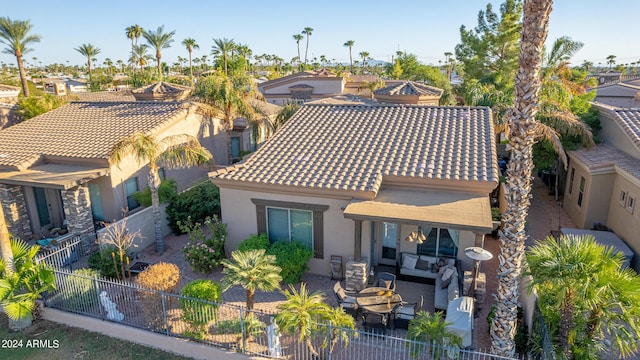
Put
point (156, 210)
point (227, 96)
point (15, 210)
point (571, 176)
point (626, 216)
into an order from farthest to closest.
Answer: point (227, 96) → point (571, 176) → point (15, 210) → point (156, 210) → point (626, 216)

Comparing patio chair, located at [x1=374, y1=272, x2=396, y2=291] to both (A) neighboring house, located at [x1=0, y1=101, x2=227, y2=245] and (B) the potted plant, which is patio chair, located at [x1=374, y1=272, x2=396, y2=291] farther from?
(A) neighboring house, located at [x1=0, y1=101, x2=227, y2=245]

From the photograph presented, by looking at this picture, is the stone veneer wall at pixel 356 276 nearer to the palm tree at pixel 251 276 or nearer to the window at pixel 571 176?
the palm tree at pixel 251 276

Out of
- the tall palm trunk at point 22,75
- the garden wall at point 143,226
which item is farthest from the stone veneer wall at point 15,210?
the tall palm trunk at point 22,75

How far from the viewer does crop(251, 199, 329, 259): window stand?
49.4 feet

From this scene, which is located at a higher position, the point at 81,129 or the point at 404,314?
the point at 81,129

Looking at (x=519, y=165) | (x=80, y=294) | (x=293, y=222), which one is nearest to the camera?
(x=519, y=165)

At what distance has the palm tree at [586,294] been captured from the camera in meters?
8.83

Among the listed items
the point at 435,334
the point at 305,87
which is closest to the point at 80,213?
the point at 435,334

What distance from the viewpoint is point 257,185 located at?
15297mm

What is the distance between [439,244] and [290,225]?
5.68 metres

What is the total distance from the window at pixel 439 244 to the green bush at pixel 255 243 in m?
5.88

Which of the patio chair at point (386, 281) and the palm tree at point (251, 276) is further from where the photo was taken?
the patio chair at point (386, 281)

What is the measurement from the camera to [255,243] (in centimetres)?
1528

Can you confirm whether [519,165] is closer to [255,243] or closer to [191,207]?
[255,243]
